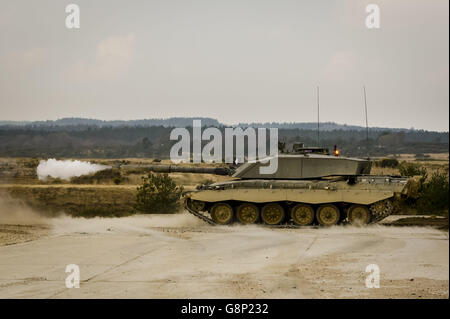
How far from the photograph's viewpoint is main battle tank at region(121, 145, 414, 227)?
20.7 meters

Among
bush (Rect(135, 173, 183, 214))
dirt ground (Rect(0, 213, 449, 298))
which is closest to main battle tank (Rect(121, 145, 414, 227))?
dirt ground (Rect(0, 213, 449, 298))

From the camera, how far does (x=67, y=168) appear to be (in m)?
26.4

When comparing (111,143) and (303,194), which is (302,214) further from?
(111,143)

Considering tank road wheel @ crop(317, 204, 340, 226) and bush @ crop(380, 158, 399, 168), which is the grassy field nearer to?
bush @ crop(380, 158, 399, 168)

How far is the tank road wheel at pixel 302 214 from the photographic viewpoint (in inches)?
837

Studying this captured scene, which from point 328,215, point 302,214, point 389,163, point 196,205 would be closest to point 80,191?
point 196,205

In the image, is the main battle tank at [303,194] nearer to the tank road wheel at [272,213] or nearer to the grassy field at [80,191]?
the tank road wheel at [272,213]

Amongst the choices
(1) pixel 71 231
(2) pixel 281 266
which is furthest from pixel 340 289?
(1) pixel 71 231

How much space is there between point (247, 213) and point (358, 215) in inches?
139

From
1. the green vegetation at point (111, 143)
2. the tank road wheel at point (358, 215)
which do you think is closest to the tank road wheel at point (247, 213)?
the tank road wheel at point (358, 215)

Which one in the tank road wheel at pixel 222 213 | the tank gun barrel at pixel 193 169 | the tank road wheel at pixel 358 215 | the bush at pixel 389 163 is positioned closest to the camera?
the tank road wheel at pixel 358 215

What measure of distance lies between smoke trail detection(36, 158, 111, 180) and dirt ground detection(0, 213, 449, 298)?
152 inches

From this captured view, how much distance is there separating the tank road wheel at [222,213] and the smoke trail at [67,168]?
17.3ft
